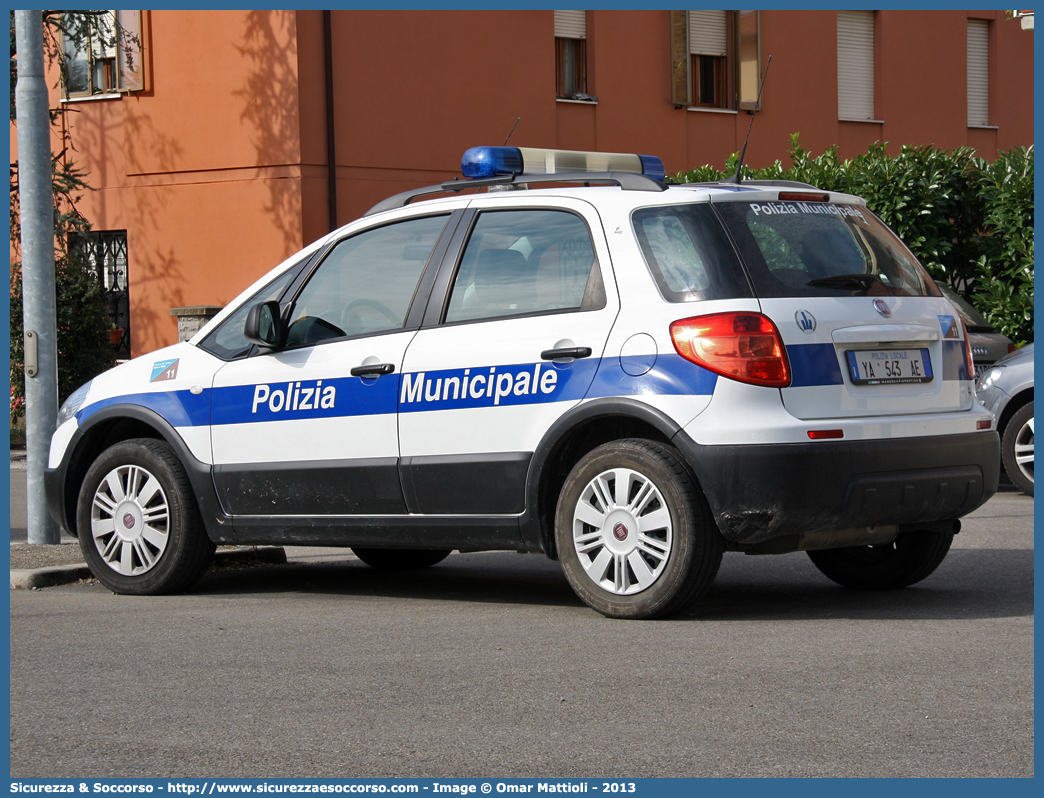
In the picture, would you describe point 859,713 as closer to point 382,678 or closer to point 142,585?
point 382,678

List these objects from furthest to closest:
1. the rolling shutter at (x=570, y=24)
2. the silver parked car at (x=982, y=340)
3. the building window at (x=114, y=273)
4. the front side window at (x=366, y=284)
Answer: the rolling shutter at (x=570, y=24)
the building window at (x=114, y=273)
the silver parked car at (x=982, y=340)
the front side window at (x=366, y=284)

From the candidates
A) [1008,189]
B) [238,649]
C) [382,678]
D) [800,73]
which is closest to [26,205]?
[238,649]

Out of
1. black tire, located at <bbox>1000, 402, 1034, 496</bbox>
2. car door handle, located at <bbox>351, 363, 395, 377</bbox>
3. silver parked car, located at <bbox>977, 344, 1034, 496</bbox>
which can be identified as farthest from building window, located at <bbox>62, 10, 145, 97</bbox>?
car door handle, located at <bbox>351, 363, 395, 377</bbox>

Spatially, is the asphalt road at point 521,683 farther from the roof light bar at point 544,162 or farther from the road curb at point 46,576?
the roof light bar at point 544,162

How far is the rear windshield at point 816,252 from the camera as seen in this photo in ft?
19.9

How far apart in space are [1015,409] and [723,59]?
1456 cm

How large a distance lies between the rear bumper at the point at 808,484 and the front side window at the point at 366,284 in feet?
5.53

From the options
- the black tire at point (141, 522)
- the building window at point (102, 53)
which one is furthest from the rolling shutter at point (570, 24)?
the black tire at point (141, 522)

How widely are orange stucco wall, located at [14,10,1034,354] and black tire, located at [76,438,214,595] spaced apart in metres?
13.3

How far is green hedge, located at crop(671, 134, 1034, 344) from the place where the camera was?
46.8 feet

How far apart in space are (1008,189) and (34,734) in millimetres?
12246

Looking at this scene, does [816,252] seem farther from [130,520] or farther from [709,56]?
[709,56]

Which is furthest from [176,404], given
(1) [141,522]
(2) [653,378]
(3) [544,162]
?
(2) [653,378]

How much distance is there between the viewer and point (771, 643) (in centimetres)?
567
